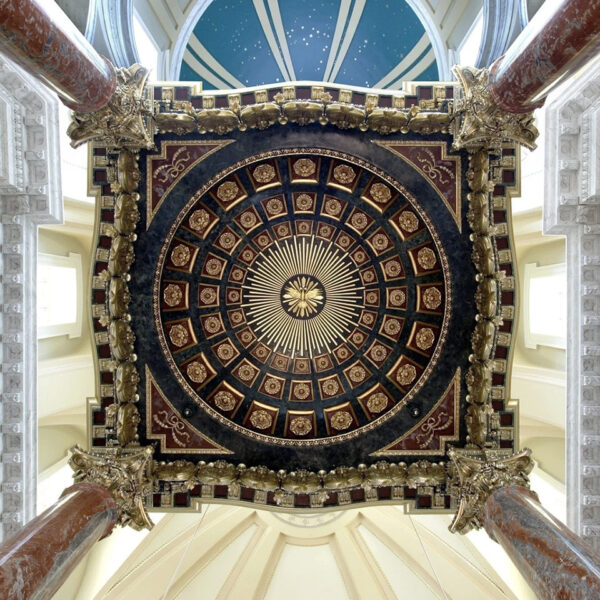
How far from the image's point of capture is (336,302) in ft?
30.0

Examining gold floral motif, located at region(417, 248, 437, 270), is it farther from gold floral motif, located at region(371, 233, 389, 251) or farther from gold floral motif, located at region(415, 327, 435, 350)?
gold floral motif, located at region(415, 327, 435, 350)

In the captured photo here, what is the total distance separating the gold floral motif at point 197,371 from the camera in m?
8.99

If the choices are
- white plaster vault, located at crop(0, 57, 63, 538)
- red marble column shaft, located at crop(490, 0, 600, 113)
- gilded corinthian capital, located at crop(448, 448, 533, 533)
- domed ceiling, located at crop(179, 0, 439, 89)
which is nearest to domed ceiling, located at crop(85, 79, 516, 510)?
gilded corinthian capital, located at crop(448, 448, 533, 533)

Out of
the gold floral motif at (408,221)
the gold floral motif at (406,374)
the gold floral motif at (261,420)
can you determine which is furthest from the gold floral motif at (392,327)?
the gold floral motif at (261,420)

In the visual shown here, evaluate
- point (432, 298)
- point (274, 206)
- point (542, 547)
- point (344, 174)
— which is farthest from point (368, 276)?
point (542, 547)

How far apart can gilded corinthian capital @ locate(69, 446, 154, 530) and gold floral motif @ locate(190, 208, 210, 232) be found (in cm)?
413

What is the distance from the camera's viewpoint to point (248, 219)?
8.77 m

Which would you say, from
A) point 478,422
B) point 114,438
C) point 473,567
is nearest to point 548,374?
point 478,422

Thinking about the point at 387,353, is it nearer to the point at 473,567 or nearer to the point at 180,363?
the point at 180,363

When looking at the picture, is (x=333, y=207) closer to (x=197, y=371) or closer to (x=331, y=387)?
(x=331, y=387)

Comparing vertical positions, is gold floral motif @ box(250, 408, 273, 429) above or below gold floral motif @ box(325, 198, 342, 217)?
below

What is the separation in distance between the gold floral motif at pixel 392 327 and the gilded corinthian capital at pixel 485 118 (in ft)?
11.3

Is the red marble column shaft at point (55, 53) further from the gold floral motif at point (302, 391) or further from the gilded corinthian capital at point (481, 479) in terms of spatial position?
the gilded corinthian capital at point (481, 479)

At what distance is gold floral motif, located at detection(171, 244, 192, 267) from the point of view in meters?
8.63
